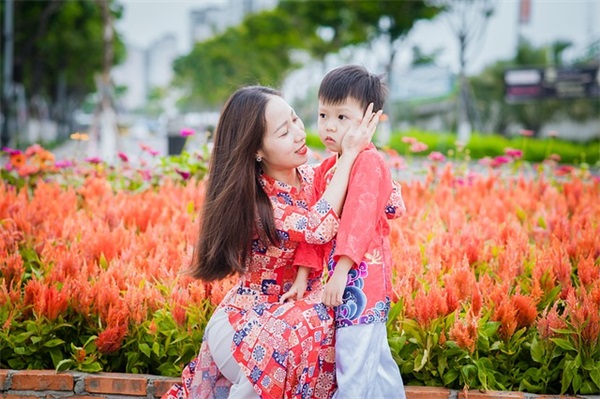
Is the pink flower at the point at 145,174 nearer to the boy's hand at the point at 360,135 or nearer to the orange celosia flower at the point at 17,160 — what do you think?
the orange celosia flower at the point at 17,160

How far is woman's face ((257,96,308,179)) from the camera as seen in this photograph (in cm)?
310

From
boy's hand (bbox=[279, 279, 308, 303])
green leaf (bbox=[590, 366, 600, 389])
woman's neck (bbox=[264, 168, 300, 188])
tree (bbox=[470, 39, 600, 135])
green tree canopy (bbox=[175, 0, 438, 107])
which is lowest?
green leaf (bbox=[590, 366, 600, 389])

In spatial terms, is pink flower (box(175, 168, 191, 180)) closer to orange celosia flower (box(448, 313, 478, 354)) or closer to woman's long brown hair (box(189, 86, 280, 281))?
woman's long brown hair (box(189, 86, 280, 281))

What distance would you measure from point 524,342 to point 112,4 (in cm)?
3029

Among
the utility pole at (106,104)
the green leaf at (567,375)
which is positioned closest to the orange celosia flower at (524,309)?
the green leaf at (567,375)

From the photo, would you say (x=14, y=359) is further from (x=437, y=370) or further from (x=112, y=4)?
(x=112, y=4)

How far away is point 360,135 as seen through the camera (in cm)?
293

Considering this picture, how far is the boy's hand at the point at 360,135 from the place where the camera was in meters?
2.93

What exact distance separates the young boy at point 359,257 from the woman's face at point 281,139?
13 centimetres

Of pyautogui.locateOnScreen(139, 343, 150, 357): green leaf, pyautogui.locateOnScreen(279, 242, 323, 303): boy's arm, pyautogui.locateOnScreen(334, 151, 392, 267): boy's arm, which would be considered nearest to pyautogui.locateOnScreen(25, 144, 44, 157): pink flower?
pyautogui.locateOnScreen(139, 343, 150, 357): green leaf

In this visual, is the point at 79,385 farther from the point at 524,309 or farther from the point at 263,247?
the point at 524,309

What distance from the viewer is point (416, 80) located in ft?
88.2

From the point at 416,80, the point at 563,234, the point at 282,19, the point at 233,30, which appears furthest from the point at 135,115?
the point at 563,234

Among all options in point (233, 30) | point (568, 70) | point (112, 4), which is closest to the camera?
point (568, 70)
